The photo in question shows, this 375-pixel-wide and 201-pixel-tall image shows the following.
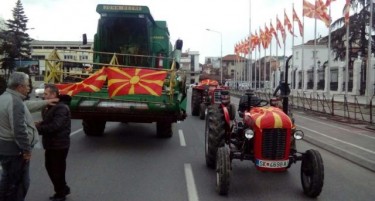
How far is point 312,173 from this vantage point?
7.09 metres

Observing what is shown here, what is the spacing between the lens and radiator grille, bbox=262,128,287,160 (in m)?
7.19

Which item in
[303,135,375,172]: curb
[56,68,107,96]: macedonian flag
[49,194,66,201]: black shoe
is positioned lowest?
[303,135,375,172]: curb

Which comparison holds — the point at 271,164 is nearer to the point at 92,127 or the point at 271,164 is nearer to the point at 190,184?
the point at 190,184

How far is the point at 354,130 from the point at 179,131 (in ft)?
23.6

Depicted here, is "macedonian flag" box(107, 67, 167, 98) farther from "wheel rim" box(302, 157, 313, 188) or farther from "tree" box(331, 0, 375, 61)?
"tree" box(331, 0, 375, 61)

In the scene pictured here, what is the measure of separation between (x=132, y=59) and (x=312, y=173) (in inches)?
338

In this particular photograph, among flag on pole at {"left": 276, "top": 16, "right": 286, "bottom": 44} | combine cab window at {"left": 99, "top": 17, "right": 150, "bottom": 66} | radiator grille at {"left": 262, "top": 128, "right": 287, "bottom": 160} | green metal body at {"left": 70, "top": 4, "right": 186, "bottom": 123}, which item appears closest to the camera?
radiator grille at {"left": 262, "top": 128, "right": 287, "bottom": 160}

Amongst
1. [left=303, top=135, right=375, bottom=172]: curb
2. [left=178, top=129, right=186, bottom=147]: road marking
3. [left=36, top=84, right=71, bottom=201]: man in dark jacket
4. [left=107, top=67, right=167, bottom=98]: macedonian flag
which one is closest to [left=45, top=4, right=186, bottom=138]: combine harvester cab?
[left=107, top=67, right=167, bottom=98]: macedonian flag

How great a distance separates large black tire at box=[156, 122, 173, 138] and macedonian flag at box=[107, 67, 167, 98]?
2522 mm

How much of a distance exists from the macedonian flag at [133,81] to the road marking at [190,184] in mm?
2207

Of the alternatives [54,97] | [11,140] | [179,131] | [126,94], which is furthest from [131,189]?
[179,131]

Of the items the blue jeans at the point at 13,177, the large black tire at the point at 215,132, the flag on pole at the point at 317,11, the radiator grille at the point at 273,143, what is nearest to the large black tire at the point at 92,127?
the large black tire at the point at 215,132

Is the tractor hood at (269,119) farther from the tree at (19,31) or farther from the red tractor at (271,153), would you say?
the tree at (19,31)

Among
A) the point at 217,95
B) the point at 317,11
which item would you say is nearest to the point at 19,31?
the point at 317,11
